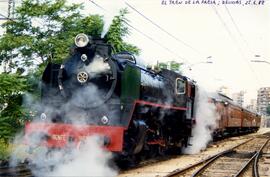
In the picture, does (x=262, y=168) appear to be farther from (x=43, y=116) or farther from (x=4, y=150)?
(x=4, y=150)

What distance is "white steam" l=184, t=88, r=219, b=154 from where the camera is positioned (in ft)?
59.3

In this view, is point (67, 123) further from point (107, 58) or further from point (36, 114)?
point (107, 58)

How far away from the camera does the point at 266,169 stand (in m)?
12.5

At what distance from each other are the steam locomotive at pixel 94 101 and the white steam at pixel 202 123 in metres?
6.70

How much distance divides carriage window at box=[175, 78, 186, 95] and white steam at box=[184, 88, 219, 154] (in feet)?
7.81

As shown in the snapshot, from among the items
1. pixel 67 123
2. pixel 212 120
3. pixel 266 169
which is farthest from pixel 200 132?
pixel 67 123

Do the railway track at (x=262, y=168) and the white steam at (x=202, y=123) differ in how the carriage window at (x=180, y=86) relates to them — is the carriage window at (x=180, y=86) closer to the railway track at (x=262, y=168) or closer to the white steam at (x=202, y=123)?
the white steam at (x=202, y=123)

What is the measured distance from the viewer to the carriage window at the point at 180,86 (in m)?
14.8

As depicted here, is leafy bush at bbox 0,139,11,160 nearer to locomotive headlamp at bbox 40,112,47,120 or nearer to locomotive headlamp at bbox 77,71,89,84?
locomotive headlamp at bbox 40,112,47,120

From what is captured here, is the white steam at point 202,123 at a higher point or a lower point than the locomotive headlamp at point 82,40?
lower

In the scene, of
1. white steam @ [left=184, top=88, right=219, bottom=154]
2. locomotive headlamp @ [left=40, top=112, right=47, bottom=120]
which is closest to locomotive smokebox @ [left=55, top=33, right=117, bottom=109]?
locomotive headlamp @ [left=40, top=112, right=47, bottom=120]

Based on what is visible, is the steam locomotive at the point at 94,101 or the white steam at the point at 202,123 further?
the white steam at the point at 202,123

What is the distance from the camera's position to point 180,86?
49.0 feet

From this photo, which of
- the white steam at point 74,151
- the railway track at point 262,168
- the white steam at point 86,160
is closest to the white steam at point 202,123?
the railway track at point 262,168
